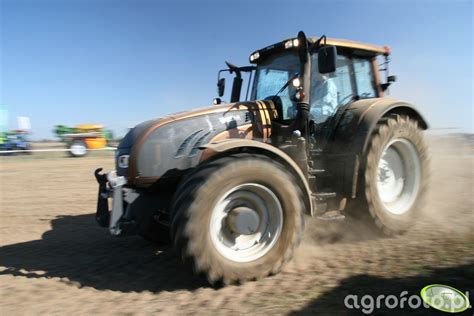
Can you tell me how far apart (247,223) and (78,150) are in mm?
17756

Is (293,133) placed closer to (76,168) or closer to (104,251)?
(104,251)

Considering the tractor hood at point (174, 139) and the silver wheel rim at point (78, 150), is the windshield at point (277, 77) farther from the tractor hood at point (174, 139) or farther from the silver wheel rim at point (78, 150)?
the silver wheel rim at point (78, 150)

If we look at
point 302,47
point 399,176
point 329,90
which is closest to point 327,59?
point 302,47

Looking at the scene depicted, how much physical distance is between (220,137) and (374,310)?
228cm

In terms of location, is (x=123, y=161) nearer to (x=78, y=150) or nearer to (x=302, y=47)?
(x=302, y=47)

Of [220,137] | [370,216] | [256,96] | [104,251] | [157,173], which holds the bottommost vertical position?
[104,251]

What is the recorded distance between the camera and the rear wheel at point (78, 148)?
63.7ft

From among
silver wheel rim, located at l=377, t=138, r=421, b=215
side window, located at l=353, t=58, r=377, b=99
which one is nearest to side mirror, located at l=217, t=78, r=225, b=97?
side window, located at l=353, t=58, r=377, b=99

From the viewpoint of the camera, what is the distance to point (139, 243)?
5.25 meters

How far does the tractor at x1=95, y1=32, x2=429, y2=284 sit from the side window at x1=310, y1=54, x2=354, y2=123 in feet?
0.05

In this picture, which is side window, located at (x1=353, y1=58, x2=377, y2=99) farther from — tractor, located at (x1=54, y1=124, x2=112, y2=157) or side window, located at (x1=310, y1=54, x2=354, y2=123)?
tractor, located at (x1=54, y1=124, x2=112, y2=157)

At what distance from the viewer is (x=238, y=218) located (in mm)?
3701

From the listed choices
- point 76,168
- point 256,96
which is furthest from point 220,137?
point 76,168

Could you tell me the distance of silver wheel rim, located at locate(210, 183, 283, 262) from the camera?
12.1 ft
